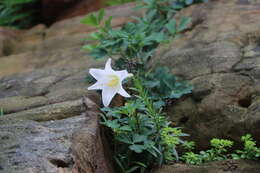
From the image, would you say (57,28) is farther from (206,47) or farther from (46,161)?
(46,161)

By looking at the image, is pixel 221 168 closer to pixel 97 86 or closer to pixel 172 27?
pixel 97 86

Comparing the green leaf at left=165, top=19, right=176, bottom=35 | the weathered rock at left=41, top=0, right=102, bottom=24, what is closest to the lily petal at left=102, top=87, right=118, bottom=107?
the green leaf at left=165, top=19, right=176, bottom=35

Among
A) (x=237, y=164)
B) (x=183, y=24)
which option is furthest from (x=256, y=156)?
(x=183, y=24)

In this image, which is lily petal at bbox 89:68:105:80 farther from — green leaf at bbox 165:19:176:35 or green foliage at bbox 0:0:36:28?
green foliage at bbox 0:0:36:28

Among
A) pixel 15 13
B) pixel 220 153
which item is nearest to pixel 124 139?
pixel 220 153

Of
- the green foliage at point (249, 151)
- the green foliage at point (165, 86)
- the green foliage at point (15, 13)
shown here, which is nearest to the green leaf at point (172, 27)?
the green foliage at point (165, 86)

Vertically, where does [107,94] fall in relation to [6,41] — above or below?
above
